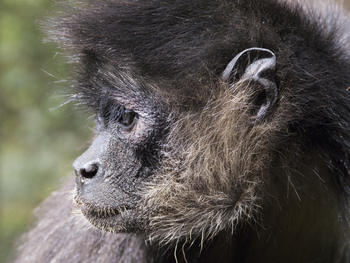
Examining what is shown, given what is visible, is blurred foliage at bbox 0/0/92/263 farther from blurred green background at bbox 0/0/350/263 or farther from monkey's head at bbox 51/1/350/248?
monkey's head at bbox 51/1/350/248

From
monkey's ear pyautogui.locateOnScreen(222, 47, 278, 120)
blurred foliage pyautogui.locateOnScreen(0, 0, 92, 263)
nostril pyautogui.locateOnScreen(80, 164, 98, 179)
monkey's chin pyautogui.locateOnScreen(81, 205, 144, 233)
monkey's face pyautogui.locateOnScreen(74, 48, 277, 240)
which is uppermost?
monkey's ear pyautogui.locateOnScreen(222, 47, 278, 120)

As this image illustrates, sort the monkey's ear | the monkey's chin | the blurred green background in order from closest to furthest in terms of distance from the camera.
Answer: the monkey's ear → the monkey's chin → the blurred green background

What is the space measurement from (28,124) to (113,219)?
4726 millimetres

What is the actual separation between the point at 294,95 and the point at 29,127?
531 centimetres

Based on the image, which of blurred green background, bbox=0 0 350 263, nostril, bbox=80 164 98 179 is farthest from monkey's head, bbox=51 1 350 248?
blurred green background, bbox=0 0 350 263

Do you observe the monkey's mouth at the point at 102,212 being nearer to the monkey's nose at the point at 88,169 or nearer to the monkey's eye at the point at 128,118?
the monkey's nose at the point at 88,169

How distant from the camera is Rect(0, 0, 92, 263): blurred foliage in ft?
19.7

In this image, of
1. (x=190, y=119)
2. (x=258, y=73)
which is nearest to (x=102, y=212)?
(x=190, y=119)

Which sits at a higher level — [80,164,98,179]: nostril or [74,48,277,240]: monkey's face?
[74,48,277,240]: monkey's face

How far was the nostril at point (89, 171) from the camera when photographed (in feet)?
7.72

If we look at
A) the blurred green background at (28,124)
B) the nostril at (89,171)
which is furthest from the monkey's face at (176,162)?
the blurred green background at (28,124)

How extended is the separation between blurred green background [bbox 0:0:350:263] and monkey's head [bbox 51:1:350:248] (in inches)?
145

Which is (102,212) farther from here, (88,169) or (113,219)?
(88,169)

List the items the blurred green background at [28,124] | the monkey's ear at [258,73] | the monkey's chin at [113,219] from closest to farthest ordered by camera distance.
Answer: the monkey's ear at [258,73] → the monkey's chin at [113,219] → the blurred green background at [28,124]
